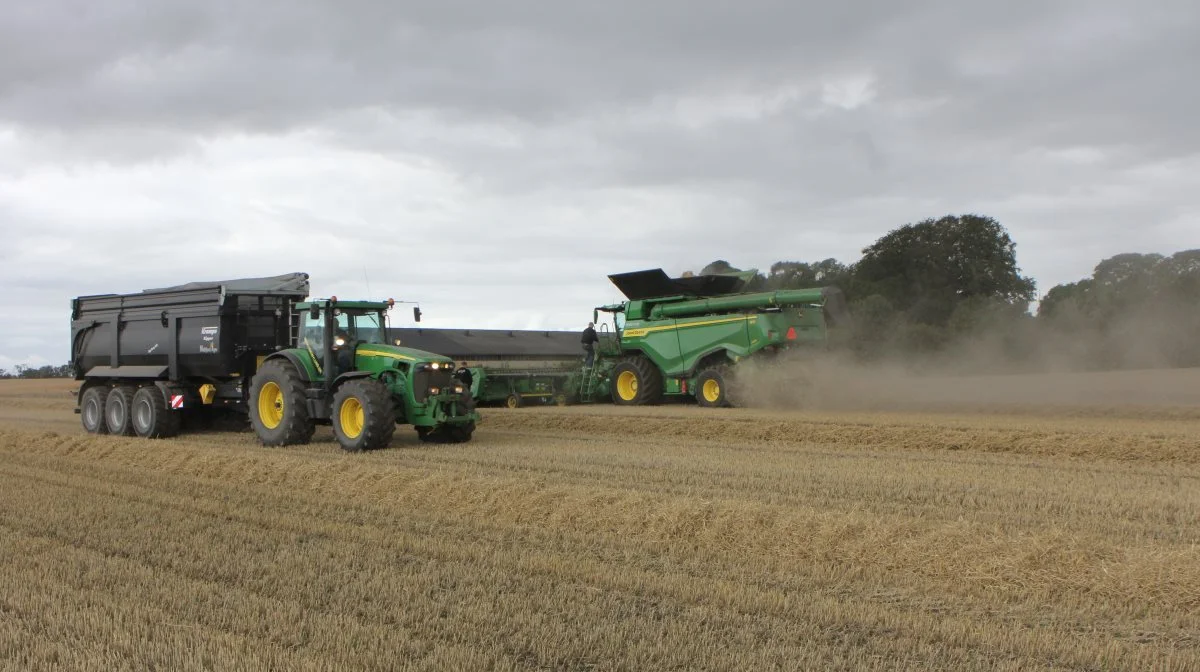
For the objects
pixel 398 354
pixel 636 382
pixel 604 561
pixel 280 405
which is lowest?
pixel 604 561

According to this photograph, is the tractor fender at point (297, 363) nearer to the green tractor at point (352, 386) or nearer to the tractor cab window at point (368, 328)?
the green tractor at point (352, 386)

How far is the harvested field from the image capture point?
4.51 m

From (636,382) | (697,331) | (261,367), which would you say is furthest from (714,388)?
(261,367)

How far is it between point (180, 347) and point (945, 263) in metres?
30.1

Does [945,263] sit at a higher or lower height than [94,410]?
higher

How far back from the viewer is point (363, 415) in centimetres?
1186

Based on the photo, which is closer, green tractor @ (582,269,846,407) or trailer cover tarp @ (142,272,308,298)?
trailer cover tarp @ (142,272,308,298)

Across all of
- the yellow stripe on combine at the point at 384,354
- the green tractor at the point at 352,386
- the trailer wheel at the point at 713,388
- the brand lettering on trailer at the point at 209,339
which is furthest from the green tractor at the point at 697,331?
the brand lettering on trailer at the point at 209,339

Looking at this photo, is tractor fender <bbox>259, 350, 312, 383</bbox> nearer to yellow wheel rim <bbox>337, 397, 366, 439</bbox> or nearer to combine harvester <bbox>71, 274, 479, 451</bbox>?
combine harvester <bbox>71, 274, 479, 451</bbox>

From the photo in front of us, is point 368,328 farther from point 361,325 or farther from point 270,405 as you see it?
point 270,405

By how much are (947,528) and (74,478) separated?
853 cm

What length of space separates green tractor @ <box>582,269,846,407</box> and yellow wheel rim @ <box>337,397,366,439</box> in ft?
28.2

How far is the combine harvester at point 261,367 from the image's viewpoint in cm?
1224

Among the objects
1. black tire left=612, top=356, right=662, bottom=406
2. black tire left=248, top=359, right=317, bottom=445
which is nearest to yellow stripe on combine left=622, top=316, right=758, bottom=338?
black tire left=612, top=356, right=662, bottom=406
